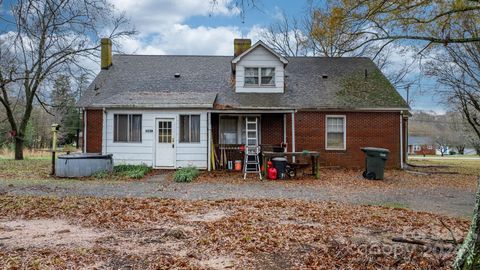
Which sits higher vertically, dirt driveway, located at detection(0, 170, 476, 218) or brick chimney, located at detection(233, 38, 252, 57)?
brick chimney, located at detection(233, 38, 252, 57)

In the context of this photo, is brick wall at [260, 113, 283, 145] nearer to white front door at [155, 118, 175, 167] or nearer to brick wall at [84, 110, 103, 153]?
white front door at [155, 118, 175, 167]

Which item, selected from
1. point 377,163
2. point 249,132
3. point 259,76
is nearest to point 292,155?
point 377,163

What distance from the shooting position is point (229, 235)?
227 inches

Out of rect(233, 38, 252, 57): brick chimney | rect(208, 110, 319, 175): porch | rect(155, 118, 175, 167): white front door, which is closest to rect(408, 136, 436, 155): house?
rect(233, 38, 252, 57): brick chimney

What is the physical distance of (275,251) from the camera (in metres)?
5.06

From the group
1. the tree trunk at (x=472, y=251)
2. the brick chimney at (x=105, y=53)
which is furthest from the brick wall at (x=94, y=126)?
the tree trunk at (x=472, y=251)

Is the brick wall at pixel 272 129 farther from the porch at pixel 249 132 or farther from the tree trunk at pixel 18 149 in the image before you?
the tree trunk at pixel 18 149

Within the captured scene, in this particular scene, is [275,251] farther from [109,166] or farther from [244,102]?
[244,102]

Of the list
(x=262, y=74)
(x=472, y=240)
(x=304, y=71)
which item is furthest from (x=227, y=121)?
(x=472, y=240)

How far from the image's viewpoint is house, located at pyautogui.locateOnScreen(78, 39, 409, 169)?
1628 centimetres

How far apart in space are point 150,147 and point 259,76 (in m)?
6.01

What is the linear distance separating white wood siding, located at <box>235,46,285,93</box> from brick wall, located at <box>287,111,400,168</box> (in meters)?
2.02

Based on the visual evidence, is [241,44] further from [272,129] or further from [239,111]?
[239,111]

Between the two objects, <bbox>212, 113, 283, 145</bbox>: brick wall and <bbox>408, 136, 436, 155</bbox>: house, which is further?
<bbox>408, 136, 436, 155</bbox>: house
